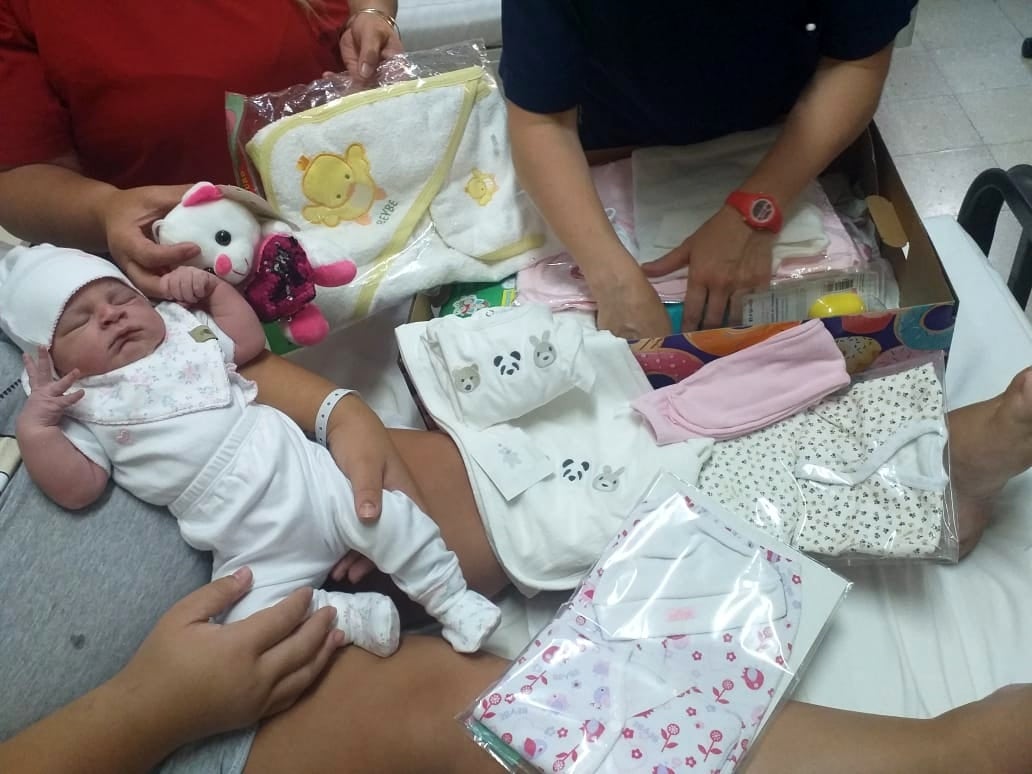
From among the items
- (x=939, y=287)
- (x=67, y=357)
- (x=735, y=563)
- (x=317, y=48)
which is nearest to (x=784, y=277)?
(x=939, y=287)

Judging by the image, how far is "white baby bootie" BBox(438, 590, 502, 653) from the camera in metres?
0.76

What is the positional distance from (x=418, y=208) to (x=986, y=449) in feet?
2.40

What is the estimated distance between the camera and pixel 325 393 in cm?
87

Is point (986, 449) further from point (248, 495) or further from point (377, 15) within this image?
point (377, 15)

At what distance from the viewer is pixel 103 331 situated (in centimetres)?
76

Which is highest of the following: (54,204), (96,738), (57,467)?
(54,204)

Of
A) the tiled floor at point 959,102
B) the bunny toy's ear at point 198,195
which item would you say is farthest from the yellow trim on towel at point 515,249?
the tiled floor at point 959,102

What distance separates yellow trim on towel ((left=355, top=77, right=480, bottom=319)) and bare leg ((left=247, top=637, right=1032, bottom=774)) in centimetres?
49

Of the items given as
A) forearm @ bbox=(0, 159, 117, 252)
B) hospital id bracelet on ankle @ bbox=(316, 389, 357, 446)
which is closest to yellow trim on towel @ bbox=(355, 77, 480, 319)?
hospital id bracelet on ankle @ bbox=(316, 389, 357, 446)

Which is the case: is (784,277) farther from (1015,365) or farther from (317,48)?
(317,48)

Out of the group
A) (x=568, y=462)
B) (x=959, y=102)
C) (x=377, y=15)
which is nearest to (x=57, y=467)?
(x=568, y=462)

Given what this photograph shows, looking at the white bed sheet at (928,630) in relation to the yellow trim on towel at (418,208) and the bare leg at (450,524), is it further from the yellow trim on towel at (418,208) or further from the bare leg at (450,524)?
the yellow trim on towel at (418,208)

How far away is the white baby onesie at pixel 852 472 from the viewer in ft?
2.63

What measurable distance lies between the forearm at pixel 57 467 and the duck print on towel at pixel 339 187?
451 millimetres
